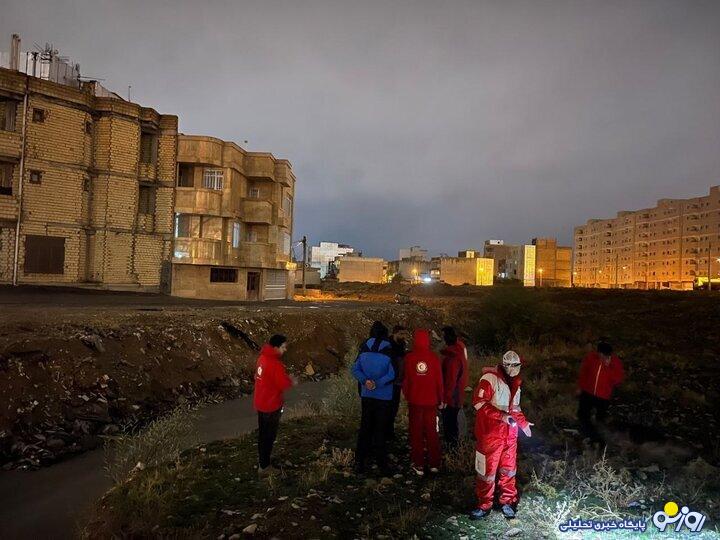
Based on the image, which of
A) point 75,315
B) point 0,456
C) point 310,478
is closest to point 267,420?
point 310,478

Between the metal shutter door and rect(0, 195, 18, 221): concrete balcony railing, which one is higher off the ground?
rect(0, 195, 18, 221): concrete balcony railing

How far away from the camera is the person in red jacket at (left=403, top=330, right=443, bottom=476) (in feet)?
21.4

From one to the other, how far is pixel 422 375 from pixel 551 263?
386ft

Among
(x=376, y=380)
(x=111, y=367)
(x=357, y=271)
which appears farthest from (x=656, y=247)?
(x=376, y=380)

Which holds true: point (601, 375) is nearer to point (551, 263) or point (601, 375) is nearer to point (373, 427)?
point (373, 427)

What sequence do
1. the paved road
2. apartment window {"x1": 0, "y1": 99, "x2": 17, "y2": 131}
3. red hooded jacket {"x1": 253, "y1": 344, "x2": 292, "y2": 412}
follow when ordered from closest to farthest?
red hooded jacket {"x1": 253, "y1": 344, "x2": 292, "y2": 412}, the paved road, apartment window {"x1": 0, "y1": 99, "x2": 17, "y2": 131}

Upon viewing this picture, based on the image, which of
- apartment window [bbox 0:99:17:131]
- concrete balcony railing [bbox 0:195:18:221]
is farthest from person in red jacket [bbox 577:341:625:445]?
apartment window [bbox 0:99:17:131]

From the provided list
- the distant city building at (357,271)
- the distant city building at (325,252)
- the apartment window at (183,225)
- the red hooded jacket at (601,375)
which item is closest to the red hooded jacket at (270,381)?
the red hooded jacket at (601,375)

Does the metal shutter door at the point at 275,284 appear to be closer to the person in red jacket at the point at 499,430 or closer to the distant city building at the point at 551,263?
the person in red jacket at the point at 499,430

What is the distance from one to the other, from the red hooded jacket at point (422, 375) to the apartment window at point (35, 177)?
27445mm

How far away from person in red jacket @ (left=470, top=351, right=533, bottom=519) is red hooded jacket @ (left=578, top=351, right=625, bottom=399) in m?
4.41

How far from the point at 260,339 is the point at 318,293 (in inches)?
1229

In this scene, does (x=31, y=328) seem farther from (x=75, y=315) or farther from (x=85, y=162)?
(x=85, y=162)

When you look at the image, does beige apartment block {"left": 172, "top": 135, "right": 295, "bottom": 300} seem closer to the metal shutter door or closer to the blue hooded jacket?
the metal shutter door
